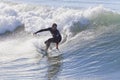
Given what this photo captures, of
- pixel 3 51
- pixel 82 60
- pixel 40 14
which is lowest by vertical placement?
pixel 82 60

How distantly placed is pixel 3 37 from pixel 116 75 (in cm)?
939

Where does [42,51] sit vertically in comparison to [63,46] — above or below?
below

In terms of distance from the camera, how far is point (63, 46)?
59.5ft

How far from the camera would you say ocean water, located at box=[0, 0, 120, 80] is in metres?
14.7

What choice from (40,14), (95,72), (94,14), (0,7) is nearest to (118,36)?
(94,14)

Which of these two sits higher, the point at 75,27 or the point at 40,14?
the point at 40,14

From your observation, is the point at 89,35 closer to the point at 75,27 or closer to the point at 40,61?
the point at 75,27

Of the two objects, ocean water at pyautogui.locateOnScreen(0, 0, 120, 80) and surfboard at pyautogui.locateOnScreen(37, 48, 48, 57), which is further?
surfboard at pyautogui.locateOnScreen(37, 48, 48, 57)

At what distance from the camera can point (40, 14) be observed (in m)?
23.4

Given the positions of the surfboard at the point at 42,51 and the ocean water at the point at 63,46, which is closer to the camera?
the ocean water at the point at 63,46

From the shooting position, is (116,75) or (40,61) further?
(40,61)

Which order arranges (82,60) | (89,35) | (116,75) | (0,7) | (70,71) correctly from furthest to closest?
(0,7)
(89,35)
(82,60)
(70,71)
(116,75)

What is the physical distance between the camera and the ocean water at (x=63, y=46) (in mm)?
14719

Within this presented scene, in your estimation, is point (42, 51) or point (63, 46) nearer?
point (42, 51)
